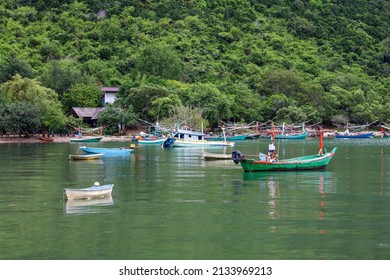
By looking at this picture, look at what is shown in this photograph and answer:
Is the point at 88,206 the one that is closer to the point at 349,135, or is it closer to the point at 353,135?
the point at 349,135

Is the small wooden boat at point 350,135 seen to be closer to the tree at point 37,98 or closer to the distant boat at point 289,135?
the distant boat at point 289,135

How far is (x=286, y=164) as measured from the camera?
49.7 m

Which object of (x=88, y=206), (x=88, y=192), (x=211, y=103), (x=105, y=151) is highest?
(x=211, y=103)

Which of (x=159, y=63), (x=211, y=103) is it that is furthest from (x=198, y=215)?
(x=159, y=63)

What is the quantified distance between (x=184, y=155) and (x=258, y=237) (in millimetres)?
43159

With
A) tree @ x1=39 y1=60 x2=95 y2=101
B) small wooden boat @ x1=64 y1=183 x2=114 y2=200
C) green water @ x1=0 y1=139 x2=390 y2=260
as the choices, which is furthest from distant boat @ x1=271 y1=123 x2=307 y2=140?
small wooden boat @ x1=64 y1=183 x2=114 y2=200

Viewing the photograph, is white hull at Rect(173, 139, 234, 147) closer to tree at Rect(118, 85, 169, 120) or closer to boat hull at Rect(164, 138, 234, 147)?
boat hull at Rect(164, 138, 234, 147)

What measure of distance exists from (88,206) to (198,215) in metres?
5.33

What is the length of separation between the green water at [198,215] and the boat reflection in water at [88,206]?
52mm

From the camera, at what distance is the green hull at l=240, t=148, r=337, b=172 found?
4884 cm

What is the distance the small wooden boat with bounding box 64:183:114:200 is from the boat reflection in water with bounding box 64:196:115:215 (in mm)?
194

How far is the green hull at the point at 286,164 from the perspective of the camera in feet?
160

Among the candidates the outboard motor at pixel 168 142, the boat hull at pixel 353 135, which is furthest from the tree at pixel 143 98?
the boat hull at pixel 353 135
